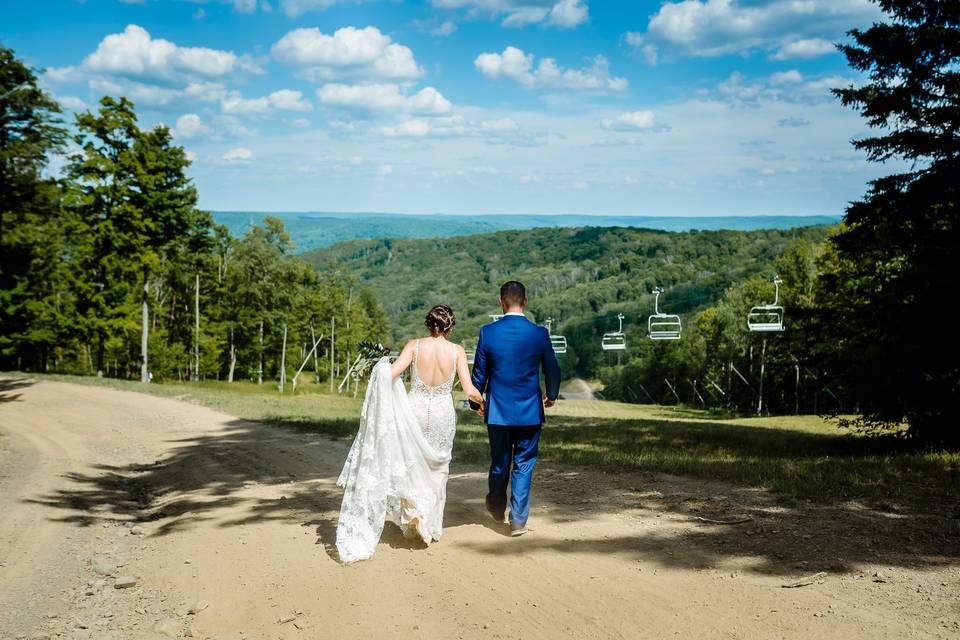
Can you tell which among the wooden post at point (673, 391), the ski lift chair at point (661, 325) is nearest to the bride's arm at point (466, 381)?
the ski lift chair at point (661, 325)

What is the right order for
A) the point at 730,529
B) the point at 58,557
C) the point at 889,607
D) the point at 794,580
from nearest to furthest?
the point at 889,607 < the point at 794,580 < the point at 730,529 < the point at 58,557

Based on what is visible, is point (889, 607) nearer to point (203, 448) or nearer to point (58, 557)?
point (58, 557)

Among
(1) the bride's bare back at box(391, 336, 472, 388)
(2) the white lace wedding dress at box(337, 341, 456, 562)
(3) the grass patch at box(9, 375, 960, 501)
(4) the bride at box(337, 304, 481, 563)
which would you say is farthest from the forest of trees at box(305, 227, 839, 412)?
(2) the white lace wedding dress at box(337, 341, 456, 562)

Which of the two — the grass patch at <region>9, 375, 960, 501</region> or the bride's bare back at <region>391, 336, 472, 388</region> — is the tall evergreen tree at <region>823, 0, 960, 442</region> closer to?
the grass patch at <region>9, 375, 960, 501</region>

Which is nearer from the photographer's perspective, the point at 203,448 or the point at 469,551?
the point at 469,551

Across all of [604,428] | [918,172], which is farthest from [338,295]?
[918,172]

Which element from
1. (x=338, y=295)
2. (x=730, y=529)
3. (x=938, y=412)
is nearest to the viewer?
(x=730, y=529)

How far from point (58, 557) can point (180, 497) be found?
110 inches

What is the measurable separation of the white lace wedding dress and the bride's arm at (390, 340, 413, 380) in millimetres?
57

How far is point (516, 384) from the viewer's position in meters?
7.21

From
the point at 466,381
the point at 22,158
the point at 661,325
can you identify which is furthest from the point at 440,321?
Answer: the point at 661,325

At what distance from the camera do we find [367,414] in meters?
7.23

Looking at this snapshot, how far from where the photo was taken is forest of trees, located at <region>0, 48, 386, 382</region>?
23.9 m

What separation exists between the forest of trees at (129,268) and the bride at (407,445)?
458 inches
